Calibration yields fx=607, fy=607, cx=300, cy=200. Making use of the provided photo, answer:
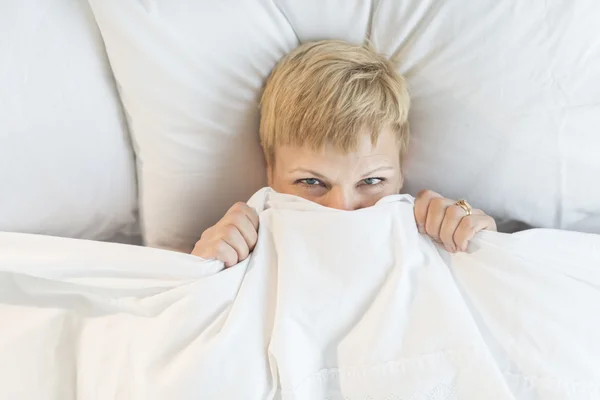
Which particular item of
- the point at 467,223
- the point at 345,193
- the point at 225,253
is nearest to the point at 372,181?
the point at 345,193

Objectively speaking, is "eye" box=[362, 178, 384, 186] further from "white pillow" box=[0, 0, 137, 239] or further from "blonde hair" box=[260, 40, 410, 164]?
"white pillow" box=[0, 0, 137, 239]

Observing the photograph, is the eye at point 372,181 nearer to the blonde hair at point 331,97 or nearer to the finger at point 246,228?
the blonde hair at point 331,97

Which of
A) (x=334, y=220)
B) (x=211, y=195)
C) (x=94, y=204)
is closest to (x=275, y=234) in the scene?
(x=334, y=220)

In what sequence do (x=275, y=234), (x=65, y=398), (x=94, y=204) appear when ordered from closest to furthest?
1. (x=65, y=398)
2. (x=275, y=234)
3. (x=94, y=204)

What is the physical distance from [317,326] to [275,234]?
6.0 inches

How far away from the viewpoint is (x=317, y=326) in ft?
2.50

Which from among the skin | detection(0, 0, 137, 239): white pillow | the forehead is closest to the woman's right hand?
the skin

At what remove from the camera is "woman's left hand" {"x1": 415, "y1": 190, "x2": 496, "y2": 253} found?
2.80 ft

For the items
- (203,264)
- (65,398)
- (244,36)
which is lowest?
(65,398)

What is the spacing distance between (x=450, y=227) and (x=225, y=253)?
317 millimetres

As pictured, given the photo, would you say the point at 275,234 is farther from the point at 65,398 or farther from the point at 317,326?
the point at 65,398

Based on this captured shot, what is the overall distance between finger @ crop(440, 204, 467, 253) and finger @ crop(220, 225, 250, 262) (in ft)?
0.91

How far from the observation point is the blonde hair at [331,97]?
2.89 feet

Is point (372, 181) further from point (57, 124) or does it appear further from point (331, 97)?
point (57, 124)
